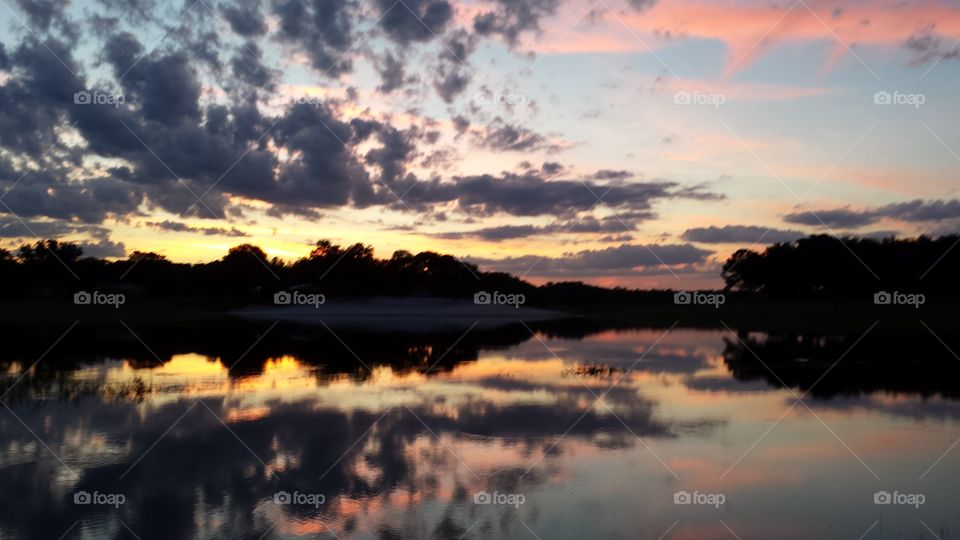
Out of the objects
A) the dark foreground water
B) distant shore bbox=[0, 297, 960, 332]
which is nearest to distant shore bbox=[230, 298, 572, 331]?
distant shore bbox=[0, 297, 960, 332]

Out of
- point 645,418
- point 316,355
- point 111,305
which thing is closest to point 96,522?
point 645,418

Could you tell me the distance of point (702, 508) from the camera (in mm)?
9430

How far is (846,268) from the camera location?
85062 mm

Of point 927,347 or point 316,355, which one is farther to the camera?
point 927,347

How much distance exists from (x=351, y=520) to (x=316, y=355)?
1941 centimetres

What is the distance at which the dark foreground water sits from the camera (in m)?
8.79

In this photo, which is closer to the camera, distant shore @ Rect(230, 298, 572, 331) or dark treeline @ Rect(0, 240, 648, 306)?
distant shore @ Rect(230, 298, 572, 331)

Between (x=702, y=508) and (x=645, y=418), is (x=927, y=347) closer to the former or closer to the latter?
(x=645, y=418)

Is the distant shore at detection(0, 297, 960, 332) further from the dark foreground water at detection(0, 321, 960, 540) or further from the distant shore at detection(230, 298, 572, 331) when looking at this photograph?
the dark foreground water at detection(0, 321, 960, 540)

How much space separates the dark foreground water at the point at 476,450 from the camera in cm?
879

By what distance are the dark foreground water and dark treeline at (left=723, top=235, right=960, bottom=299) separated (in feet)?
206

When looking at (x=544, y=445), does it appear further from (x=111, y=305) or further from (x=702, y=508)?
(x=111, y=305)

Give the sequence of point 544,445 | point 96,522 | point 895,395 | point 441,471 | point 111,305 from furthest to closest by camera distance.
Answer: point 111,305
point 895,395
point 544,445
point 441,471
point 96,522

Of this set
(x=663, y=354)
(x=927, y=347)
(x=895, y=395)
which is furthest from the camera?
(x=927, y=347)
